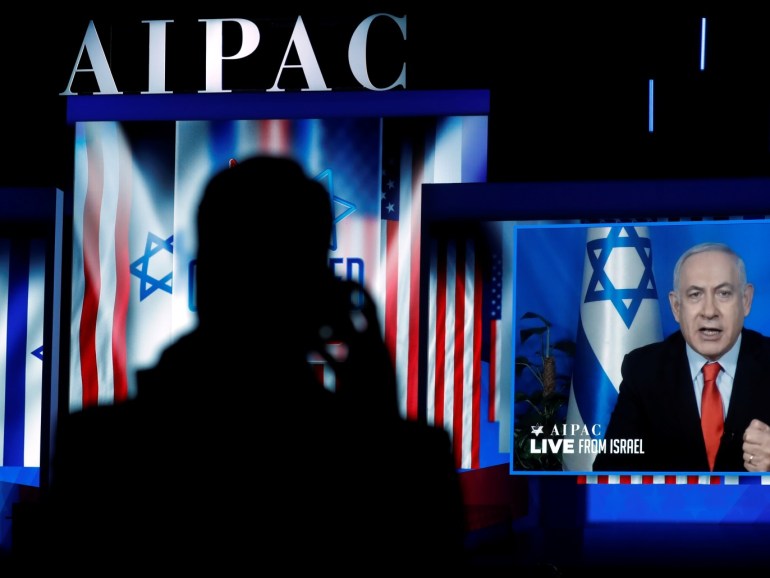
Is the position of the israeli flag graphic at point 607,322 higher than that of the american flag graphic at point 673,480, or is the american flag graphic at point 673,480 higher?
the israeli flag graphic at point 607,322

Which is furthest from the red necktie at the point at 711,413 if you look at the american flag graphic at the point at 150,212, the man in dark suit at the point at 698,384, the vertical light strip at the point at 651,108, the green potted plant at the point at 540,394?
the american flag graphic at the point at 150,212

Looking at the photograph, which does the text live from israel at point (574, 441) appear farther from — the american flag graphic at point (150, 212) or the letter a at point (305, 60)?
the letter a at point (305, 60)

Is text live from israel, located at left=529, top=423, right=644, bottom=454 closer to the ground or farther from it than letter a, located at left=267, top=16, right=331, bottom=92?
closer to the ground

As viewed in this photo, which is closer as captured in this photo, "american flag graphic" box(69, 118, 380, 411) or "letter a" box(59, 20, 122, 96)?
"american flag graphic" box(69, 118, 380, 411)

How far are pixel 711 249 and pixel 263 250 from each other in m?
4.66

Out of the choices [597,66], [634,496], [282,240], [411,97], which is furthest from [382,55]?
[282,240]

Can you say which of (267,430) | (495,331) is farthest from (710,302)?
(267,430)

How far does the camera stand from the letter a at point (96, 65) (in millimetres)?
6449

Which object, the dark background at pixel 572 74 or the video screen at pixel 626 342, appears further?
the dark background at pixel 572 74

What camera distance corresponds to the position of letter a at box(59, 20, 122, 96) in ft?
21.2

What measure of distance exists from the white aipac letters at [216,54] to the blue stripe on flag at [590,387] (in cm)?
189

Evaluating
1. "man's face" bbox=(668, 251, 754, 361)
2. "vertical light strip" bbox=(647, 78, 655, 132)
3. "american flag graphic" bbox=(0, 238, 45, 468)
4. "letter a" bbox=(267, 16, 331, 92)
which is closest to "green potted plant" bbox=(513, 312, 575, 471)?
"man's face" bbox=(668, 251, 754, 361)

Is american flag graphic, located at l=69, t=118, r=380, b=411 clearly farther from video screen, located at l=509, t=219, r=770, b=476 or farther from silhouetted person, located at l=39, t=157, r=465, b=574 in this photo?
silhouetted person, located at l=39, t=157, r=465, b=574

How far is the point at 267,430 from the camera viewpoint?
4.31ft
